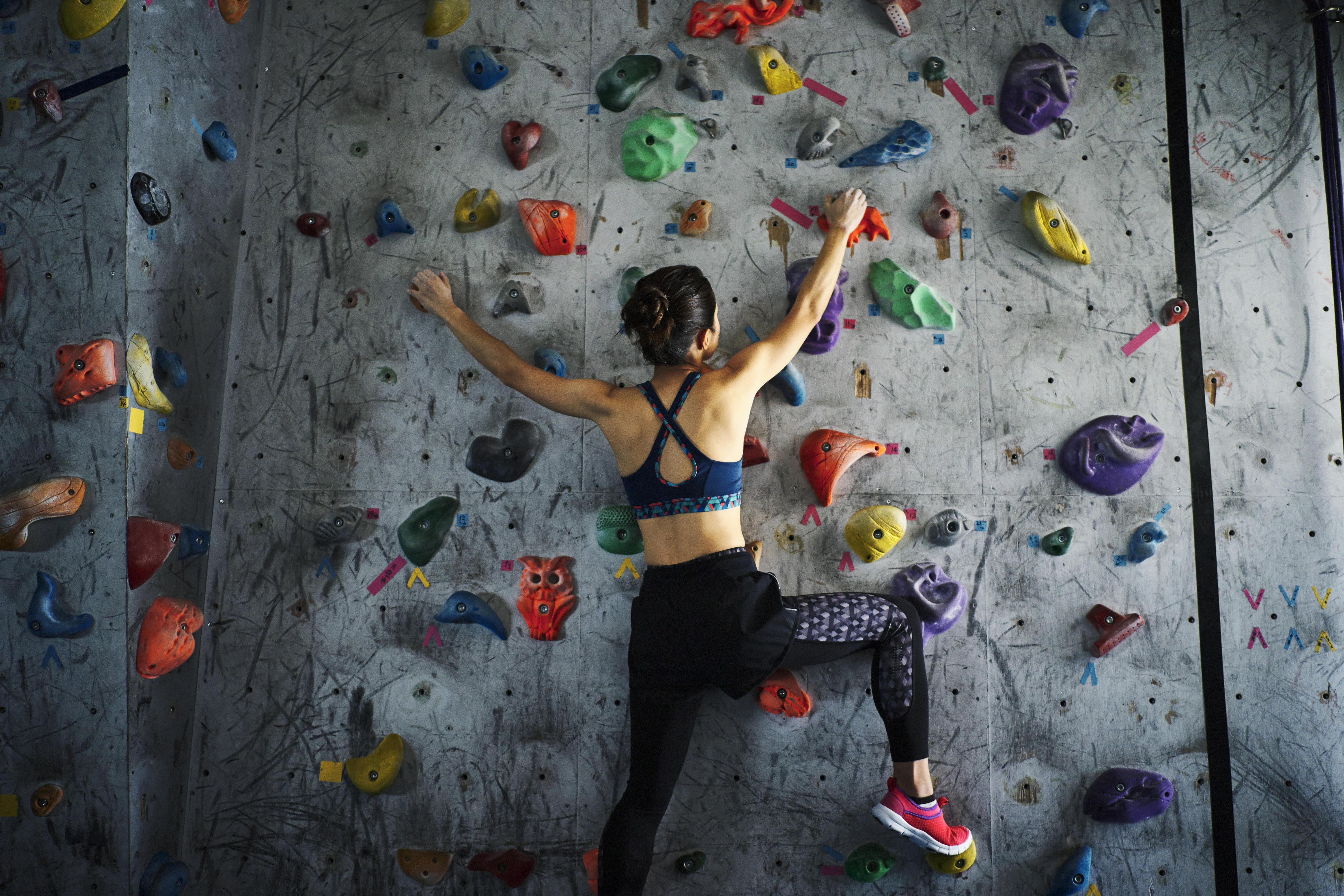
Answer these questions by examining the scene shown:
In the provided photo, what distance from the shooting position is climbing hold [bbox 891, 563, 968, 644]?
7.79ft

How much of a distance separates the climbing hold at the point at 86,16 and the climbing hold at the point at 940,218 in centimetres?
247

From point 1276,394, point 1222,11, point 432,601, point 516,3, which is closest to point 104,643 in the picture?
point 432,601

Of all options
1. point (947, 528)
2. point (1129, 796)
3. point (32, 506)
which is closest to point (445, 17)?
point (32, 506)

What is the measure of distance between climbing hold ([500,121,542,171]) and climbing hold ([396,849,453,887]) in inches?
87.8

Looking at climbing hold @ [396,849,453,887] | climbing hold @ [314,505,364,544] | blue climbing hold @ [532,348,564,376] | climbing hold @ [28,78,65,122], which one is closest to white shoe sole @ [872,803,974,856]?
climbing hold @ [396,849,453,887]

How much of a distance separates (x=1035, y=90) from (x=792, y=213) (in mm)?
908

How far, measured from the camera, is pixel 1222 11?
2621 mm

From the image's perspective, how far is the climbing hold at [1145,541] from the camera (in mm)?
2389

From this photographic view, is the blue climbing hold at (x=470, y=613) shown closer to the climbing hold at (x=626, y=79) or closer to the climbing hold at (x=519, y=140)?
the climbing hold at (x=519, y=140)

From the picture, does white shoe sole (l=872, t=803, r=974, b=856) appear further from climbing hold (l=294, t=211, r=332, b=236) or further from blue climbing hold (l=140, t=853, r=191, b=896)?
climbing hold (l=294, t=211, r=332, b=236)

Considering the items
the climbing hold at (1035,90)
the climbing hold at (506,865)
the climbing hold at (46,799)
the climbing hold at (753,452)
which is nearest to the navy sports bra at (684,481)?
the climbing hold at (753,452)

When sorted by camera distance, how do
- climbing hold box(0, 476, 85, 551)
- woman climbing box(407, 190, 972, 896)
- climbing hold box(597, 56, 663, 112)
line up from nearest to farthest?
woman climbing box(407, 190, 972, 896) → climbing hold box(0, 476, 85, 551) → climbing hold box(597, 56, 663, 112)

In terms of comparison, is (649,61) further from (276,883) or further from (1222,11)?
(276,883)

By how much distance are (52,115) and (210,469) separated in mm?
1074
